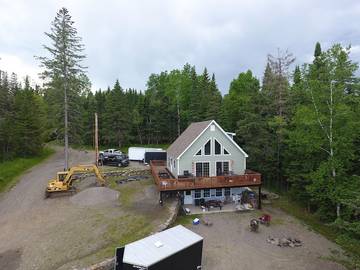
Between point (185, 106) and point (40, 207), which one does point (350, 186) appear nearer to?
point (40, 207)

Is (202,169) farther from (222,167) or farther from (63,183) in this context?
(63,183)

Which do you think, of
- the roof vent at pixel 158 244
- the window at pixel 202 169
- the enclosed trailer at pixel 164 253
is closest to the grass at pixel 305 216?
the window at pixel 202 169

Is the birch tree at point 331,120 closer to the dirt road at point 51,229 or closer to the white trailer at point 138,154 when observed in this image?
the dirt road at point 51,229

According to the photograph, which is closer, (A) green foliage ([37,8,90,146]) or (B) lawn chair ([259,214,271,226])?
(B) lawn chair ([259,214,271,226])

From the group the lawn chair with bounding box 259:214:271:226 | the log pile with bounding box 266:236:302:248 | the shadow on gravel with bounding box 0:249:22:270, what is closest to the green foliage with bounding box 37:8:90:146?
the shadow on gravel with bounding box 0:249:22:270

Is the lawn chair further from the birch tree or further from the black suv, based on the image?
the black suv

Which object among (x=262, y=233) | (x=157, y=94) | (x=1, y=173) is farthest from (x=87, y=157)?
(x=262, y=233)
